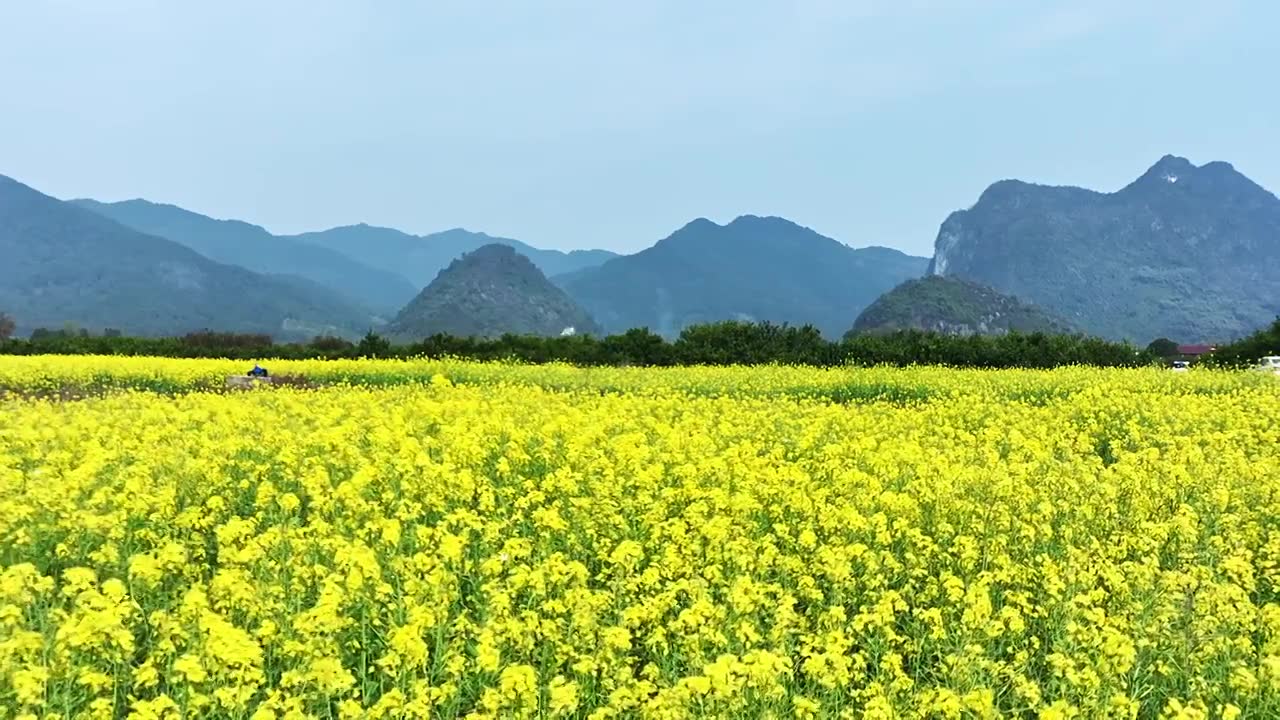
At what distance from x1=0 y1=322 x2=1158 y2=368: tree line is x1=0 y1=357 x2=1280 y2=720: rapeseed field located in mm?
25453

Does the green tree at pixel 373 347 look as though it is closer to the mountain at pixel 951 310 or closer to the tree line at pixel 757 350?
the tree line at pixel 757 350

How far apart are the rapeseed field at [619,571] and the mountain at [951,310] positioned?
142344mm

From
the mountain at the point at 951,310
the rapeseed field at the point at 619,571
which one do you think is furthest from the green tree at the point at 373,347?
the mountain at the point at 951,310

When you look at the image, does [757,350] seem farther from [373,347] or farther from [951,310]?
[951,310]

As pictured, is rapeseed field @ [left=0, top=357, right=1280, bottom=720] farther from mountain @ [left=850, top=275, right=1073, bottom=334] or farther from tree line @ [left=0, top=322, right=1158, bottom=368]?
mountain @ [left=850, top=275, right=1073, bottom=334]

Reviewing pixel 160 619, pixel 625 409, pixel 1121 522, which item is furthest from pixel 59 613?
pixel 625 409

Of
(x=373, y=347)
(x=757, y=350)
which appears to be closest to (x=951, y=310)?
(x=757, y=350)

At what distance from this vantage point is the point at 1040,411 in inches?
586

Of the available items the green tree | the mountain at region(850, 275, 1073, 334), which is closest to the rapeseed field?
the green tree

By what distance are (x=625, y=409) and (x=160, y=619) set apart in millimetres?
9442

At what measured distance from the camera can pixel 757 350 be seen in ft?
130

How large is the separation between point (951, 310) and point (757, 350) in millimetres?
127324

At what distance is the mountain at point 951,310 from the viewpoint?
15325 centimetres

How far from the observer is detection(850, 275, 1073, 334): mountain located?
153250mm
